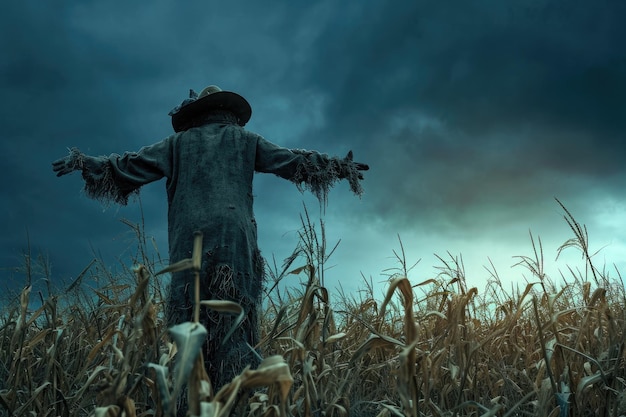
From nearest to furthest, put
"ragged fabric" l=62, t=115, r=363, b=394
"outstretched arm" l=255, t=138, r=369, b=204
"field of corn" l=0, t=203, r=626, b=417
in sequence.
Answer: "field of corn" l=0, t=203, r=626, b=417 < "ragged fabric" l=62, t=115, r=363, b=394 < "outstretched arm" l=255, t=138, r=369, b=204

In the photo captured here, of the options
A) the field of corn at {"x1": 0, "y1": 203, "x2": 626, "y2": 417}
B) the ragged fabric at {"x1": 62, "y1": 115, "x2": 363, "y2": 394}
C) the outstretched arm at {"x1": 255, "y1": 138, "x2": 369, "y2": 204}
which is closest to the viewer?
the field of corn at {"x1": 0, "y1": 203, "x2": 626, "y2": 417}

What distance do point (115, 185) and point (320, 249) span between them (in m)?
2.07

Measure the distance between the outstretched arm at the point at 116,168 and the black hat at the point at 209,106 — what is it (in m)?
0.25

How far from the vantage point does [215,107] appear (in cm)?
427

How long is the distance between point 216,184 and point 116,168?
85 centimetres

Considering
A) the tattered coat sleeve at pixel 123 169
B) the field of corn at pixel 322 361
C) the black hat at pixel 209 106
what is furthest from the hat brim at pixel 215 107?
the field of corn at pixel 322 361

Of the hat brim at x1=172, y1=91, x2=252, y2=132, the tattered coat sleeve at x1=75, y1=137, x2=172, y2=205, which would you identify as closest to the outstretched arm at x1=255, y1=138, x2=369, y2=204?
the hat brim at x1=172, y1=91, x2=252, y2=132

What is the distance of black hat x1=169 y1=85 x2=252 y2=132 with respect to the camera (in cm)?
420

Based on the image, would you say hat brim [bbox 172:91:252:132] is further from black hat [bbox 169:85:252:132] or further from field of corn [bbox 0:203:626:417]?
field of corn [bbox 0:203:626:417]

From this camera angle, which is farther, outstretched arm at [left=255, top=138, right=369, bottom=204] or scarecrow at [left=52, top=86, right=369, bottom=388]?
outstretched arm at [left=255, top=138, right=369, bottom=204]

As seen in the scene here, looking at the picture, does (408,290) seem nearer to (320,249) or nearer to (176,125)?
(320,249)

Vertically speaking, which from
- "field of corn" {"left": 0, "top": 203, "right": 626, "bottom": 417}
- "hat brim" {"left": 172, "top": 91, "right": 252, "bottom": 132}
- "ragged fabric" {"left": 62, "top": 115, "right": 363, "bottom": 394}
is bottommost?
"field of corn" {"left": 0, "top": 203, "right": 626, "bottom": 417}

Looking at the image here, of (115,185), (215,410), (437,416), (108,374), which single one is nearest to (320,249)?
(437,416)

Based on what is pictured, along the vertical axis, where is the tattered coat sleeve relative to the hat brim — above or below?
below
